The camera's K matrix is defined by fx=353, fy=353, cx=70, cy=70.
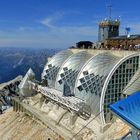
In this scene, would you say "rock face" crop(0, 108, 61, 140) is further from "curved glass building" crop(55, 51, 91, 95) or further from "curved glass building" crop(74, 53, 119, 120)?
"curved glass building" crop(55, 51, 91, 95)

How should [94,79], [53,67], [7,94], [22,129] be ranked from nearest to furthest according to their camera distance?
[94,79] → [22,129] → [53,67] → [7,94]

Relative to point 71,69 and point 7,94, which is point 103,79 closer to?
point 71,69

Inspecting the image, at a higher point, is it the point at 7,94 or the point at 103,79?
the point at 103,79

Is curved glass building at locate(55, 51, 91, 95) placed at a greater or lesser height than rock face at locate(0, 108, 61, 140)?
greater

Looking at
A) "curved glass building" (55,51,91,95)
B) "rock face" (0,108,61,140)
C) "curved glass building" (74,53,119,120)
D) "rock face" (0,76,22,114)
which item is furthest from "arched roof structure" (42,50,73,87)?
"rock face" (0,76,22,114)

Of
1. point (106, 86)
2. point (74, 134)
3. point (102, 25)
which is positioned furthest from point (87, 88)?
point (102, 25)

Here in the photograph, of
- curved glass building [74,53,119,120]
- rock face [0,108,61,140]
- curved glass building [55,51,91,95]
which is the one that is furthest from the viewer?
curved glass building [55,51,91,95]

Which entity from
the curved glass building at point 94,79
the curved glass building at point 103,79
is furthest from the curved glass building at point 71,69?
the curved glass building at point 94,79

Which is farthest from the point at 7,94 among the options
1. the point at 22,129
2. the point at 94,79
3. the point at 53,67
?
the point at 94,79

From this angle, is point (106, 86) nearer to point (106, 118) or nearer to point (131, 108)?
point (106, 118)
